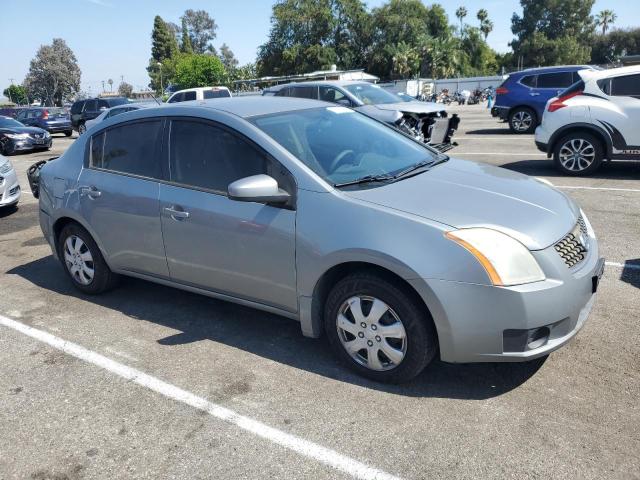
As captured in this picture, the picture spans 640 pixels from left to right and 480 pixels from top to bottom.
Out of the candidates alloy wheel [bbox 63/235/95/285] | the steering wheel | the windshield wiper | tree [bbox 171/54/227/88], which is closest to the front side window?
alloy wheel [bbox 63/235/95/285]

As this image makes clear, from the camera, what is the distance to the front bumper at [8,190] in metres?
8.28

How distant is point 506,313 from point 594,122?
22.5ft

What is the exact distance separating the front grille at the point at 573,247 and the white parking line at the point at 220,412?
1.49 m

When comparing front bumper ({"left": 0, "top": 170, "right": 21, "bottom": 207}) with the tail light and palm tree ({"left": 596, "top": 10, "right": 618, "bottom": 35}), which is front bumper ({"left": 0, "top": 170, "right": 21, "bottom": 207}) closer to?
the tail light

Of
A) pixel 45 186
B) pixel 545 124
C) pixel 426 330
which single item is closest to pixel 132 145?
pixel 45 186

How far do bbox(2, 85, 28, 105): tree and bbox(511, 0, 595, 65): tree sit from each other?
303ft

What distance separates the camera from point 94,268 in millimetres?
4707

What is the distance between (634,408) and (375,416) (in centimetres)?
136

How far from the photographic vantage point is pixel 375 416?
116 inches

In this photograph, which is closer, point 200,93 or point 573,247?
point 573,247

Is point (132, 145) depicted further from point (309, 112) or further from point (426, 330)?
point (426, 330)

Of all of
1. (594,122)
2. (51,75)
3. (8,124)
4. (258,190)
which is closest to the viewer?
(258,190)

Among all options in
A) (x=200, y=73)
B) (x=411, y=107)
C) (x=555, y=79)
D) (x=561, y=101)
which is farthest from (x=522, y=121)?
(x=200, y=73)

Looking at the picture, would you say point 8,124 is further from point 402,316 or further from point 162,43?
point 162,43
